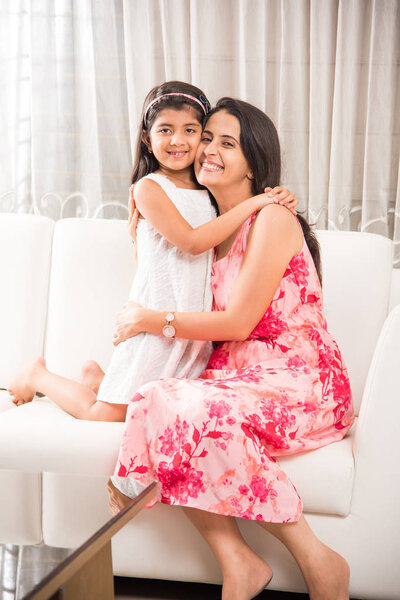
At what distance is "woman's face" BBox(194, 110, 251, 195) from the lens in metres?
1.86

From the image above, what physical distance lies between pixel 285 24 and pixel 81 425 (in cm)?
163

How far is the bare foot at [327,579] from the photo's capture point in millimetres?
1473

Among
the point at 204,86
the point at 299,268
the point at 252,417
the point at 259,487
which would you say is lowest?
the point at 259,487

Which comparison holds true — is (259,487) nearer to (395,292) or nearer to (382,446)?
(382,446)

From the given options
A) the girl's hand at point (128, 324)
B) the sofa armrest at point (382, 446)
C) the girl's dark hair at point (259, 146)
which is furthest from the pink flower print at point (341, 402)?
the girl's hand at point (128, 324)

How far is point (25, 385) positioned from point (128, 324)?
1.24 feet

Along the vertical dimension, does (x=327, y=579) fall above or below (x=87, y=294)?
below

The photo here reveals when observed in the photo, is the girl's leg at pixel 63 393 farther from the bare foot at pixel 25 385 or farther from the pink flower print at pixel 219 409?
the pink flower print at pixel 219 409

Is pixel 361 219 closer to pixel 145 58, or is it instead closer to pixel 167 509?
pixel 145 58

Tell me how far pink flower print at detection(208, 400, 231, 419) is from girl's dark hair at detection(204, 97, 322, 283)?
60 cm

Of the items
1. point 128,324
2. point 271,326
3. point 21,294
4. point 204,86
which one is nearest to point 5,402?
point 21,294

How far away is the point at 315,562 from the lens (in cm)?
148

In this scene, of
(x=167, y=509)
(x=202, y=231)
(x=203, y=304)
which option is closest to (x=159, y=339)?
(x=203, y=304)

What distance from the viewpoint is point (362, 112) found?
8.24 ft
